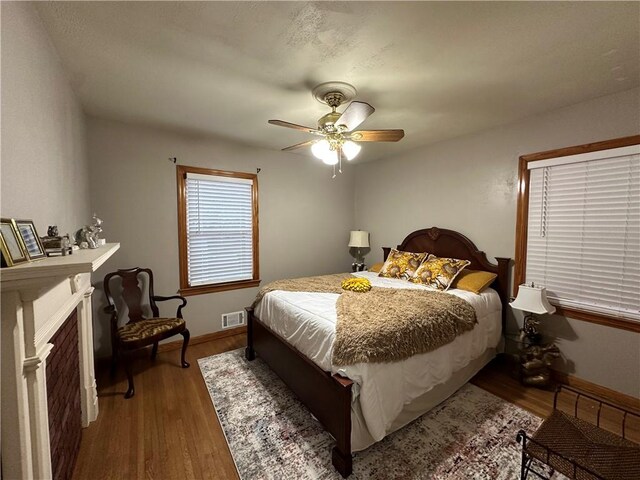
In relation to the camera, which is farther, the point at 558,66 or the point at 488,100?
the point at 488,100

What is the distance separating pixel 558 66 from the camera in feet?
6.12

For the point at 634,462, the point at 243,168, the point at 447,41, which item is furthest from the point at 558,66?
the point at 243,168

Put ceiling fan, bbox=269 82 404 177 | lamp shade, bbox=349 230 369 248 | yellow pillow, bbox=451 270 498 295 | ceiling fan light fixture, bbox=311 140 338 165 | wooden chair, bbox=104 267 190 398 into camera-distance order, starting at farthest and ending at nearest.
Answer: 1. lamp shade, bbox=349 230 369 248
2. yellow pillow, bbox=451 270 498 295
3. wooden chair, bbox=104 267 190 398
4. ceiling fan light fixture, bbox=311 140 338 165
5. ceiling fan, bbox=269 82 404 177

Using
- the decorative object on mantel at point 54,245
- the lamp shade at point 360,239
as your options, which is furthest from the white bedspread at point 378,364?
the lamp shade at point 360,239

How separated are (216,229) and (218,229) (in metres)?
0.03

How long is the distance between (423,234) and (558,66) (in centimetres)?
221

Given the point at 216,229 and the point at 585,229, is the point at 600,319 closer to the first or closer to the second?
the point at 585,229

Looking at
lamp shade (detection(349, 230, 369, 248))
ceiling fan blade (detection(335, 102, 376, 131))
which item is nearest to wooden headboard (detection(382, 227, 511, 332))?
lamp shade (detection(349, 230, 369, 248))

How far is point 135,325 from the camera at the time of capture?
107 inches

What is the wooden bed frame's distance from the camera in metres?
1.64

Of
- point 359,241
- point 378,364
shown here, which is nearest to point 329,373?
point 378,364

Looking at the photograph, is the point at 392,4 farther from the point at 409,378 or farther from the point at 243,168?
the point at 243,168

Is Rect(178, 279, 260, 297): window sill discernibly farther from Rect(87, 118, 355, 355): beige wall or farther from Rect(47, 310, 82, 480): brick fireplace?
Rect(47, 310, 82, 480): brick fireplace

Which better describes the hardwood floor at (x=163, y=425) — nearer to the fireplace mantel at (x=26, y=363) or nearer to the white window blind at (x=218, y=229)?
the fireplace mantel at (x=26, y=363)
